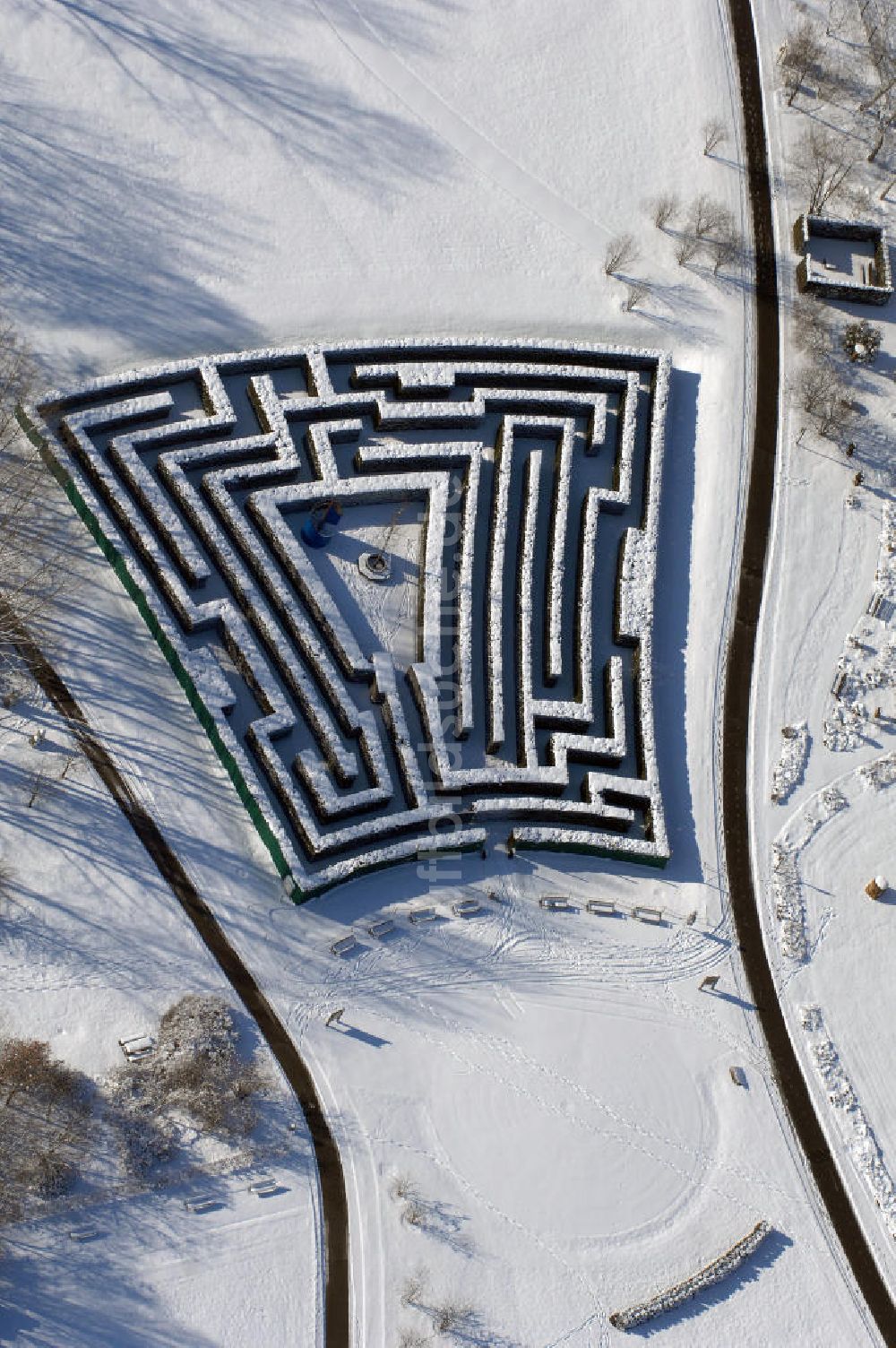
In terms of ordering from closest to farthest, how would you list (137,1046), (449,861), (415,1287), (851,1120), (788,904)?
(415,1287)
(137,1046)
(851,1120)
(449,861)
(788,904)

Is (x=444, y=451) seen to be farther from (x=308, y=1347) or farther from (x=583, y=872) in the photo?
(x=308, y=1347)

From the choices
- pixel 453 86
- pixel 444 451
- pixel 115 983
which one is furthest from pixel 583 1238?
pixel 453 86

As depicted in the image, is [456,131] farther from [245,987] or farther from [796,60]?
[245,987]

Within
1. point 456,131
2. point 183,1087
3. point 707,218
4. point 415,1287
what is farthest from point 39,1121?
point 707,218

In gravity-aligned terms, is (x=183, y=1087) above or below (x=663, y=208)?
below

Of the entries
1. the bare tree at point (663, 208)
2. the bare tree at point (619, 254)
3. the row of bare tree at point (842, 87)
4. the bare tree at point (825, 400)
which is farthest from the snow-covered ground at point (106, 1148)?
the row of bare tree at point (842, 87)

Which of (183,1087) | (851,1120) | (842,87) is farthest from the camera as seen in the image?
(842,87)

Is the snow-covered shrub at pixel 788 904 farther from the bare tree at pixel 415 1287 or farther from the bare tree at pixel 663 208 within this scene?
the bare tree at pixel 663 208
